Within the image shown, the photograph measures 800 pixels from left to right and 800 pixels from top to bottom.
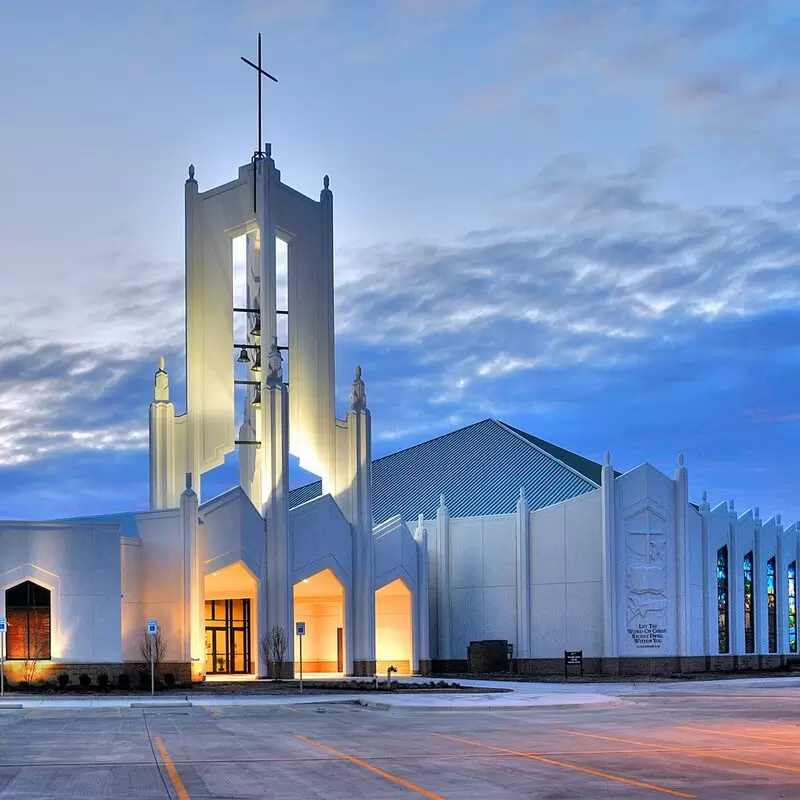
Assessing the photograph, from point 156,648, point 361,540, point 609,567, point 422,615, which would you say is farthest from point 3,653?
point 609,567

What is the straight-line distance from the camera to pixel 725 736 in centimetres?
2317

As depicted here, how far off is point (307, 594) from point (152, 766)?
1570 inches

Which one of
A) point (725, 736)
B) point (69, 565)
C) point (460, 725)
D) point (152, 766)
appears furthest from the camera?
point (69, 565)

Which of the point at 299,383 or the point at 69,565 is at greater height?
the point at 299,383

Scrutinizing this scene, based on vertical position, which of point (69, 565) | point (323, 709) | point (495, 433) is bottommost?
point (323, 709)

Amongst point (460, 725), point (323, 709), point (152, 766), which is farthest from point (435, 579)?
point (152, 766)

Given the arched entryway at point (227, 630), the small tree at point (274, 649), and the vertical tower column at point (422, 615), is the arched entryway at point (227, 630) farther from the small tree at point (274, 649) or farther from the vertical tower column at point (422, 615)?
the vertical tower column at point (422, 615)

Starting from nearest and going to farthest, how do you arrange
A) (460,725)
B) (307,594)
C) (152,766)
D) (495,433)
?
(152,766) → (460,725) → (307,594) → (495,433)

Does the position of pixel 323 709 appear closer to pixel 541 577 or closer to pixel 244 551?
pixel 244 551

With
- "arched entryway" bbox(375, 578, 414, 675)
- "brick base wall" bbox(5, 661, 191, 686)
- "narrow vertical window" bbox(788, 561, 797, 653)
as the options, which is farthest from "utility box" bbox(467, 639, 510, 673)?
"narrow vertical window" bbox(788, 561, 797, 653)

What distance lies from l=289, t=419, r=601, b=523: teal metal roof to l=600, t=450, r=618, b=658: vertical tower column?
14.2 ft

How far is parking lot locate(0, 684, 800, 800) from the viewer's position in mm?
15781

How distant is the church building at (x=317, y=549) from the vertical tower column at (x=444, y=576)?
0.10m

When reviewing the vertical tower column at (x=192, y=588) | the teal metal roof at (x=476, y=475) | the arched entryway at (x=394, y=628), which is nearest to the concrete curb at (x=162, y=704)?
the vertical tower column at (x=192, y=588)
